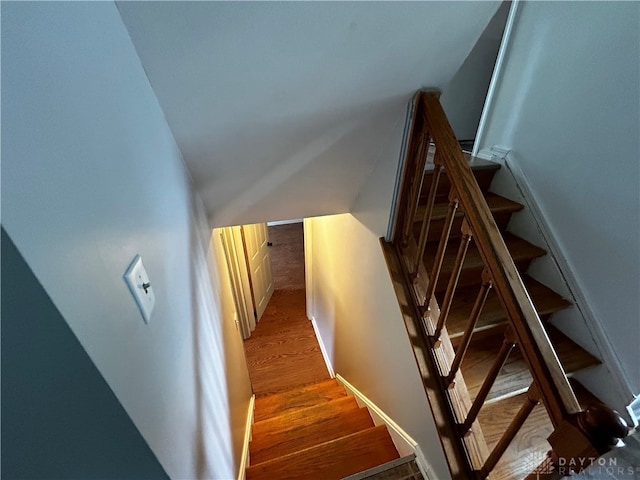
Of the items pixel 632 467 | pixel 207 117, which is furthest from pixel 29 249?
pixel 632 467

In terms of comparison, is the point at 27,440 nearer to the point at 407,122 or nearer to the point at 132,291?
the point at 132,291

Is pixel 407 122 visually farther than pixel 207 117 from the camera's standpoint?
Yes

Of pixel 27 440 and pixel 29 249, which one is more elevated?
pixel 29 249

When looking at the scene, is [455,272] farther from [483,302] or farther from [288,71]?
[288,71]

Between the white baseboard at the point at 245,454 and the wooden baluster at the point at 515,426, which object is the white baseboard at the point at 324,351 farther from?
the wooden baluster at the point at 515,426

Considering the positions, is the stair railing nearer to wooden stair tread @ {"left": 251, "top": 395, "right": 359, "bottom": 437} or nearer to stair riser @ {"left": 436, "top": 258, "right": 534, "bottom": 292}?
stair riser @ {"left": 436, "top": 258, "right": 534, "bottom": 292}

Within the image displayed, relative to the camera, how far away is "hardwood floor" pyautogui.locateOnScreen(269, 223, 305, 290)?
199 inches

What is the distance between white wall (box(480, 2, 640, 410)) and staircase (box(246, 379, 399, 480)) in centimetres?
130

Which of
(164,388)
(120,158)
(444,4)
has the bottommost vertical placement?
(164,388)

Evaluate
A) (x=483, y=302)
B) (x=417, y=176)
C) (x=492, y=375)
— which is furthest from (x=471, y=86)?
(x=492, y=375)

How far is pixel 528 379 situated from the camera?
138cm

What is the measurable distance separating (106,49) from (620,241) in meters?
1.96

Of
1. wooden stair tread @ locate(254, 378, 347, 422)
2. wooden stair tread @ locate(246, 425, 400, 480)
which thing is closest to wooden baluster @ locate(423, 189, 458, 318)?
wooden stair tread @ locate(246, 425, 400, 480)

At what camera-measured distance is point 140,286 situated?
638 mm
